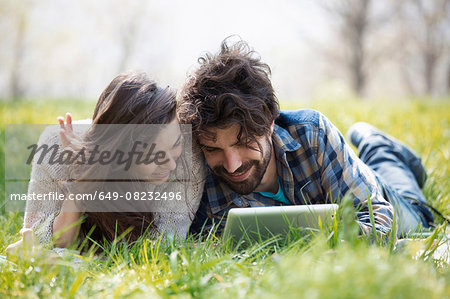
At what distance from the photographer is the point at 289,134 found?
252cm

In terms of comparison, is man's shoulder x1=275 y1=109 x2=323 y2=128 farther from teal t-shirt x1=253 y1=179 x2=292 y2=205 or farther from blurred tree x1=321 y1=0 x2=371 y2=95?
blurred tree x1=321 y1=0 x2=371 y2=95

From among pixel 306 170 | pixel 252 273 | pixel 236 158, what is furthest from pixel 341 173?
pixel 252 273

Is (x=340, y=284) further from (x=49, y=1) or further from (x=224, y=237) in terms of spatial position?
(x=49, y=1)

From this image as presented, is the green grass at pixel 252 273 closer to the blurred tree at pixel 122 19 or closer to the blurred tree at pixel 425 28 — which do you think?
the blurred tree at pixel 425 28

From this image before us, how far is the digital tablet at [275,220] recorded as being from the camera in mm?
1842

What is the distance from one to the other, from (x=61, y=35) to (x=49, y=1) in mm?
2359

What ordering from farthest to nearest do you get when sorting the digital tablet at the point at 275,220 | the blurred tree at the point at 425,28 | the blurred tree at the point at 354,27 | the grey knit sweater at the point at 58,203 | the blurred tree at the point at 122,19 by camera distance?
1. the blurred tree at the point at 122,19
2. the blurred tree at the point at 425,28
3. the blurred tree at the point at 354,27
4. the grey knit sweater at the point at 58,203
5. the digital tablet at the point at 275,220

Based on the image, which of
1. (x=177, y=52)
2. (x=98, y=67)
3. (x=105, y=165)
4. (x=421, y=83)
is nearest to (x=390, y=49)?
(x=421, y=83)

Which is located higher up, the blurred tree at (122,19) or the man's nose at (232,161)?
the blurred tree at (122,19)

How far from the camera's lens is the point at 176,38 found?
2431cm

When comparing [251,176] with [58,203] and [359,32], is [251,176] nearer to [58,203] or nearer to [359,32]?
[58,203]

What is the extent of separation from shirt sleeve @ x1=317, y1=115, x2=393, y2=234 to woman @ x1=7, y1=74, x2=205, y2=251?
2.64 feet

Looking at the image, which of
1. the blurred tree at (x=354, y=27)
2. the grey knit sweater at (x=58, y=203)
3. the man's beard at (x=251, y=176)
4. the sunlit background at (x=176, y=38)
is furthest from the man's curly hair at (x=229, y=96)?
the blurred tree at (x=354, y=27)

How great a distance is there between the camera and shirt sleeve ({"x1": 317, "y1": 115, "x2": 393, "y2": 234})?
7.52 feet
